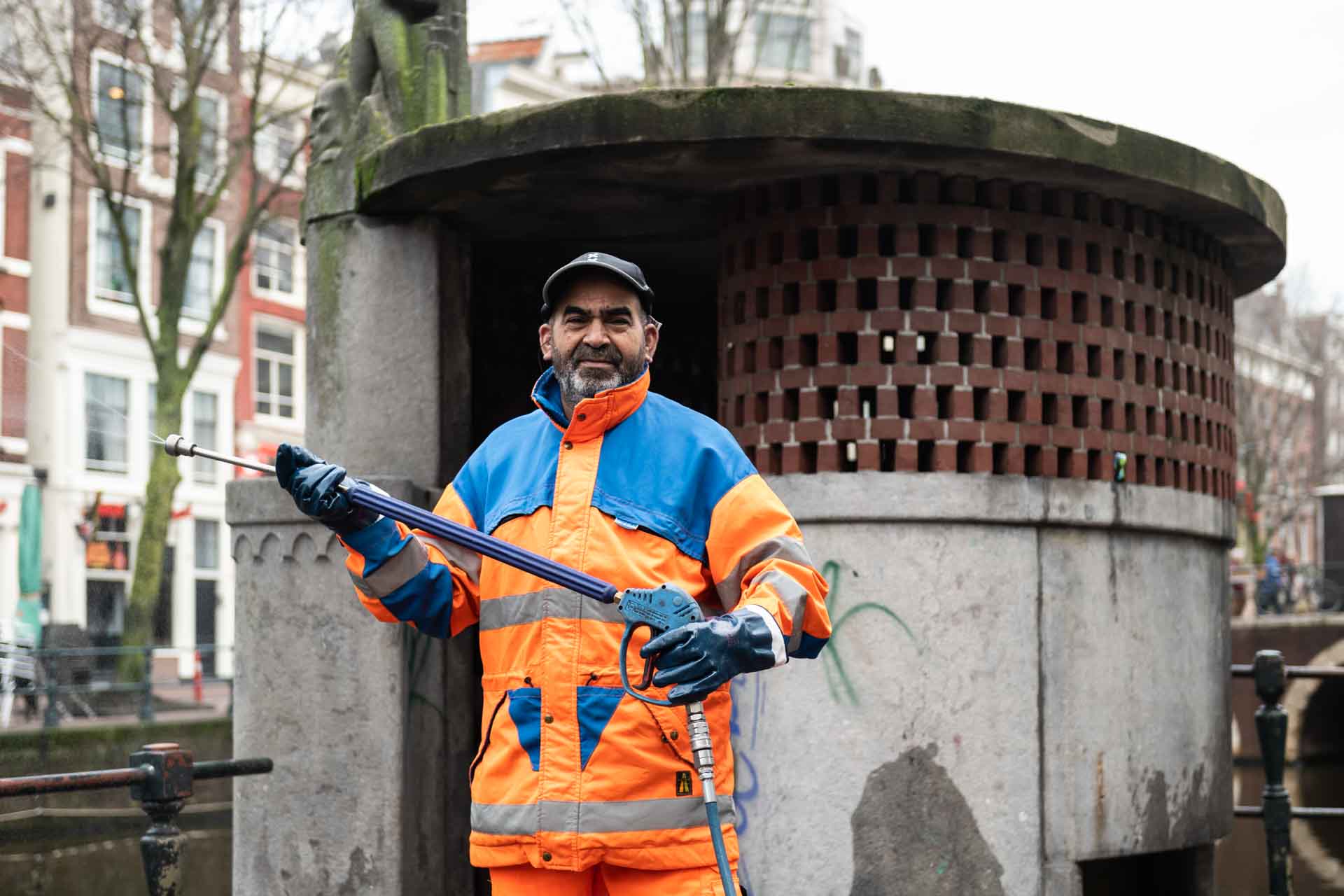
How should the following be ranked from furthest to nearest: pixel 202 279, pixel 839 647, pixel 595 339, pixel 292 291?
pixel 292 291
pixel 202 279
pixel 839 647
pixel 595 339

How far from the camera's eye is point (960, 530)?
18.2 feet

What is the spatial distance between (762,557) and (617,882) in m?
0.70

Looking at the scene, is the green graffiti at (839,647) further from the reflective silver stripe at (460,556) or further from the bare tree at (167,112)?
the bare tree at (167,112)

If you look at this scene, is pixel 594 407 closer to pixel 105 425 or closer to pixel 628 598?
pixel 628 598

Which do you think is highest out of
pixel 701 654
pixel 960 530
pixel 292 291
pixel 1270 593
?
pixel 292 291

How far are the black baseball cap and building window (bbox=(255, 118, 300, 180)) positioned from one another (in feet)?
68.1

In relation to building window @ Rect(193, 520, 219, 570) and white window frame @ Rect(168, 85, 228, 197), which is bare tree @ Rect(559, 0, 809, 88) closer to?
white window frame @ Rect(168, 85, 228, 197)

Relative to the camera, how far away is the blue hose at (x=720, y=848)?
309 centimetres

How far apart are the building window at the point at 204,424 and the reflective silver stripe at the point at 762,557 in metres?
31.3

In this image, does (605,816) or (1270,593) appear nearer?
(605,816)

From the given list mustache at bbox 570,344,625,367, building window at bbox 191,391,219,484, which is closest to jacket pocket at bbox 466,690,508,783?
mustache at bbox 570,344,625,367

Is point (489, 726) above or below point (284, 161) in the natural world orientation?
below

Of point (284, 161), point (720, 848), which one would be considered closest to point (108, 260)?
point (284, 161)

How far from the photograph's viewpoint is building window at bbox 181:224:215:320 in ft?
106
